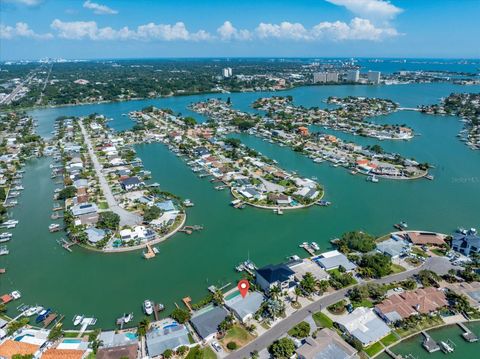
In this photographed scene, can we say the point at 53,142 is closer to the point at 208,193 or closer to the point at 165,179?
the point at 165,179

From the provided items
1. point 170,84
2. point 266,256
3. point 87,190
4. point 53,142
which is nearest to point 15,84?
point 170,84

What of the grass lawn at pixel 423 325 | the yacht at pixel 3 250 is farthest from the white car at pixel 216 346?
the yacht at pixel 3 250

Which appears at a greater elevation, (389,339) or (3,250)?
(389,339)

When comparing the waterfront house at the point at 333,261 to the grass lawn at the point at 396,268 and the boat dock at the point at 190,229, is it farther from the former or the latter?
the boat dock at the point at 190,229

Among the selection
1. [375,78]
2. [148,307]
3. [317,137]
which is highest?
[375,78]

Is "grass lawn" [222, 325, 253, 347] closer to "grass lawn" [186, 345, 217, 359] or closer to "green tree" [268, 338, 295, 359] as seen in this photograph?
"grass lawn" [186, 345, 217, 359]

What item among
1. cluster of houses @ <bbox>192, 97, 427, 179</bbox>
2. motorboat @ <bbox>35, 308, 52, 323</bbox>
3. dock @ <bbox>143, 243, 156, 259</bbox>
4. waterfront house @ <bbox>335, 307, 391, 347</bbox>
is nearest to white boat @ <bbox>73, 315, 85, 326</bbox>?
motorboat @ <bbox>35, 308, 52, 323</bbox>

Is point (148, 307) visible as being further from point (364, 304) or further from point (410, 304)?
point (410, 304)

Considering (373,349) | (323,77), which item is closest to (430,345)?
(373,349)
